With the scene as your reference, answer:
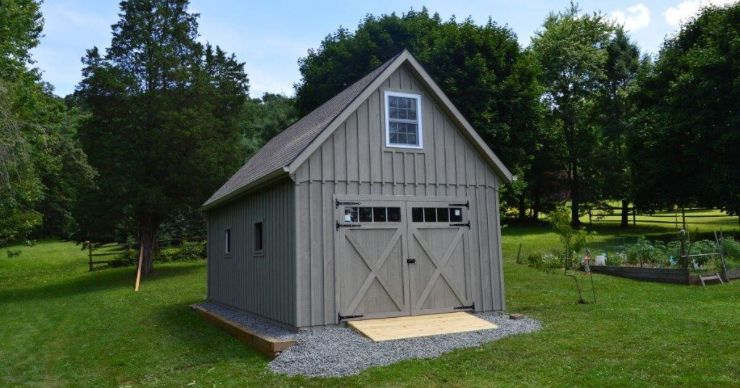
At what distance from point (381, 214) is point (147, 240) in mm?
17974

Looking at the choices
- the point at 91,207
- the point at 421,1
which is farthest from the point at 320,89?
the point at 91,207

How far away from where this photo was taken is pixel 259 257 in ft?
39.5

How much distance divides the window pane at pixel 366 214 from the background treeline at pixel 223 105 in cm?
1342

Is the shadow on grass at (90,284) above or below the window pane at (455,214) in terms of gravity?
below

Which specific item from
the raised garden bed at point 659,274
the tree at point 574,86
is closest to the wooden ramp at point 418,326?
the raised garden bed at point 659,274

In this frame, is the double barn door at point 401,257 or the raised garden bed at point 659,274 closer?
the double barn door at point 401,257

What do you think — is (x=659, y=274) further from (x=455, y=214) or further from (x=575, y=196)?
(x=575, y=196)

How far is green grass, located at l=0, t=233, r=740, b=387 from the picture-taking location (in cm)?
720

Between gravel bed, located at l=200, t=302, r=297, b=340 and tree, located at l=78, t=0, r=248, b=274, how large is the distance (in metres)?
9.81

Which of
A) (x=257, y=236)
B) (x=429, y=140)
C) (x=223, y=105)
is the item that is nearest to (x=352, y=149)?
(x=429, y=140)

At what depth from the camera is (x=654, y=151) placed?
89.0ft

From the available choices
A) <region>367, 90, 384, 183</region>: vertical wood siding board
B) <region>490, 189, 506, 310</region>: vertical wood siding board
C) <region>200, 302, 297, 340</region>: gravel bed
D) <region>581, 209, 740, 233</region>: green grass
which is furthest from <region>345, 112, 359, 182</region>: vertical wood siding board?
<region>581, 209, 740, 233</region>: green grass

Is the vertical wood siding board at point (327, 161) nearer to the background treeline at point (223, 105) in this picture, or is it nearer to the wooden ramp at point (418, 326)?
the wooden ramp at point (418, 326)

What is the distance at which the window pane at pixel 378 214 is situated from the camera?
35.7 ft
